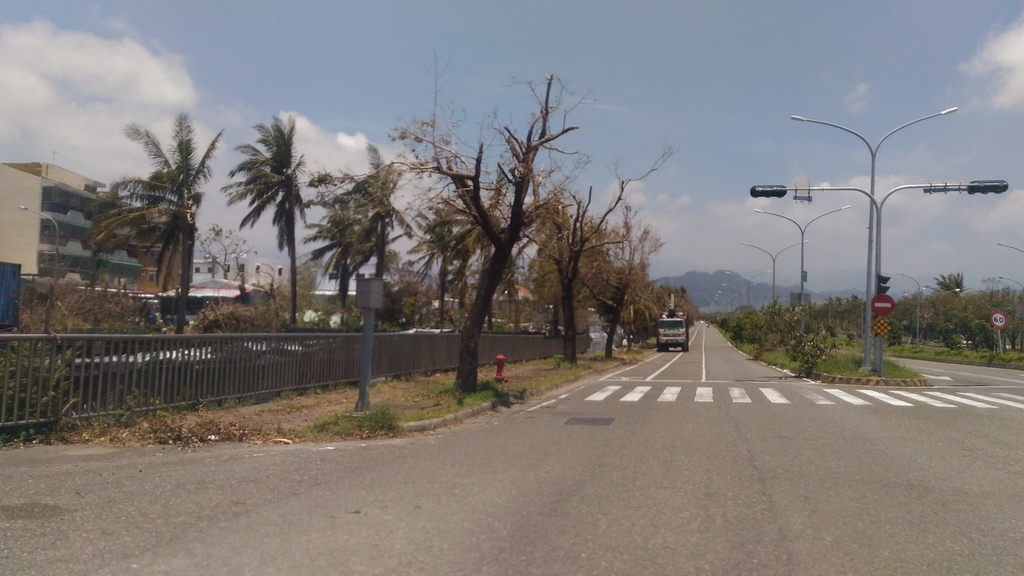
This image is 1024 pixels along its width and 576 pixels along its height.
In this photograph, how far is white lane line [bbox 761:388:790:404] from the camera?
19.0 metres

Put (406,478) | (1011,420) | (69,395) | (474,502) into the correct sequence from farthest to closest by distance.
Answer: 1. (1011,420)
2. (69,395)
3. (406,478)
4. (474,502)

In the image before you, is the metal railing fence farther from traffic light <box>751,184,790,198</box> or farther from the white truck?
the white truck

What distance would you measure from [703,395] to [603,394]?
2562 millimetres

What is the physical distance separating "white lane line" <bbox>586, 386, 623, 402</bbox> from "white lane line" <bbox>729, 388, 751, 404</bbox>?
3.11 m

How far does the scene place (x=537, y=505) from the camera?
7699 millimetres

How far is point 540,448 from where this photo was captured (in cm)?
1128

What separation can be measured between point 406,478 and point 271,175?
105 ft

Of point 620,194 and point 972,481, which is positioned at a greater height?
point 620,194

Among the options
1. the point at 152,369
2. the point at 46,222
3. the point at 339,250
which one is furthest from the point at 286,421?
the point at 46,222

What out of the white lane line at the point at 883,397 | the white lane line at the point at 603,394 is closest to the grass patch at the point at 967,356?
the white lane line at the point at 883,397

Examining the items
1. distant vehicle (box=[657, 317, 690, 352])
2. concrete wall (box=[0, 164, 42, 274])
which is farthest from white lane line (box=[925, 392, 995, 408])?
distant vehicle (box=[657, 317, 690, 352])

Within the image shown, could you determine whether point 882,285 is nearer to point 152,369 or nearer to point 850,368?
point 850,368

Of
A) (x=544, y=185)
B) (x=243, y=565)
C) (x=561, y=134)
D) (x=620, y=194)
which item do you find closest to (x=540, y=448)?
(x=243, y=565)

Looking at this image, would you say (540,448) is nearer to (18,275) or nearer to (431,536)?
(431,536)
